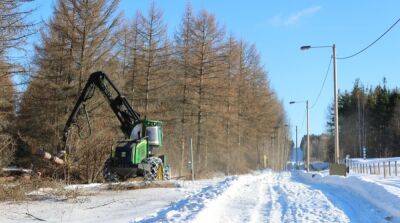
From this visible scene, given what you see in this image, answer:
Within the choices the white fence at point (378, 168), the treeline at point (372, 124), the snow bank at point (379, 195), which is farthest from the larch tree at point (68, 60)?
the treeline at point (372, 124)

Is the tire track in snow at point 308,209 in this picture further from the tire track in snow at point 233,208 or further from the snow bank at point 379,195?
the snow bank at point 379,195

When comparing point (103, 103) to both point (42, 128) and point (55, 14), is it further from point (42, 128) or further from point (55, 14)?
point (55, 14)

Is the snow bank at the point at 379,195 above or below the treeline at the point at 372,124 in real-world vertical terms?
below

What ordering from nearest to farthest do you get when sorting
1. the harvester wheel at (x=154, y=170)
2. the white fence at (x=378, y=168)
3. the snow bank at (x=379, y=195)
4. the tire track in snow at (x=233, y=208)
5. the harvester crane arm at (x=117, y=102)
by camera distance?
1. the tire track in snow at (x=233, y=208)
2. the snow bank at (x=379, y=195)
3. the harvester crane arm at (x=117, y=102)
4. the harvester wheel at (x=154, y=170)
5. the white fence at (x=378, y=168)

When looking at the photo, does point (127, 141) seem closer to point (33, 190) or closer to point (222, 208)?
point (33, 190)

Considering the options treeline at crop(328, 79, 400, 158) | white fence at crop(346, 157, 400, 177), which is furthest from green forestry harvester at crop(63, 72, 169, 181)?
treeline at crop(328, 79, 400, 158)

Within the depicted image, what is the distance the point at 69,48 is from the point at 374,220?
81.9 feet

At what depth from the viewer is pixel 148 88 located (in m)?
43.1

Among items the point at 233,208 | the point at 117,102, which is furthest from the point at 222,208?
the point at 117,102

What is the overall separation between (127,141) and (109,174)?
5.17 feet

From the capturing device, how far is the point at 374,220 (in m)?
12.5

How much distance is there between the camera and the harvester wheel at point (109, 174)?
906 inches

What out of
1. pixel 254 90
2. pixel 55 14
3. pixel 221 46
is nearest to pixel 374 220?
pixel 55 14

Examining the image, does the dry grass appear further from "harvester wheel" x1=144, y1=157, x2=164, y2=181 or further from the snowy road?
"harvester wheel" x1=144, y1=157, x2=164, y2=181
